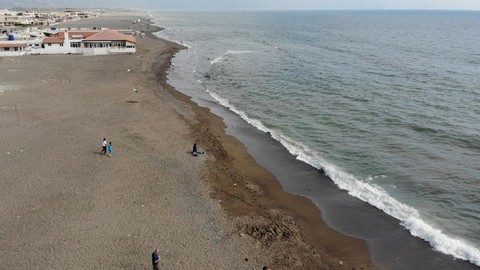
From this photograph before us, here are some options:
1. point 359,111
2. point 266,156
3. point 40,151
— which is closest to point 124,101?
point 40,151

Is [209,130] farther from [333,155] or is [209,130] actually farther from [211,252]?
[211,252]

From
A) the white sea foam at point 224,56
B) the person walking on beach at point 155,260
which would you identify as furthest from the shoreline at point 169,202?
the white sea foam at point 224,56

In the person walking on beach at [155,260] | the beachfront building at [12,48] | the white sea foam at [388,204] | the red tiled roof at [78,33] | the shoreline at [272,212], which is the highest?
A: the red tiled roof at [78,33]

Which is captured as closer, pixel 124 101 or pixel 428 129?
pixel 428 129

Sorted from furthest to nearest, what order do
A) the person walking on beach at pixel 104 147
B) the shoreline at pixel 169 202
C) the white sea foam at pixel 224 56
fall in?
the white sea foam at pixel 224 56 → the person walking on beach at pixel 104 147 → the shoreline at pixel 169 202

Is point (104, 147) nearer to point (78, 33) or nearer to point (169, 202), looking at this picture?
point (169, 202)

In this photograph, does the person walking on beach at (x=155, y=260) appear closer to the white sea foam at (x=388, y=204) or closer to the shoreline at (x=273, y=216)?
the shoreline at (x=273, y=216)

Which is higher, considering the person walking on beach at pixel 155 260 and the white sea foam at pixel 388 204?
the person walking on beach at pixel 155 260
